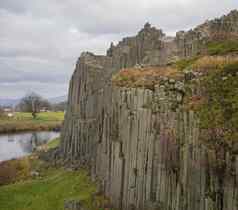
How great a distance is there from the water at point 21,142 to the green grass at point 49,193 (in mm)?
33018

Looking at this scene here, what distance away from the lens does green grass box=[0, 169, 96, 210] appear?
27375 millimetres

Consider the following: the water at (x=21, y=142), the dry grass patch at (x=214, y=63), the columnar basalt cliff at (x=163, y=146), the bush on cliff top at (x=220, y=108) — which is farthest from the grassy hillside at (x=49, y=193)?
the water at (x=21, y=142)

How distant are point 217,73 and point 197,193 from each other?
694 cm

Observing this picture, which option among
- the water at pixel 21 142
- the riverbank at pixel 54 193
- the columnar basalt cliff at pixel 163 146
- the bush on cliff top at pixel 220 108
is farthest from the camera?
the water at pixel 21 142

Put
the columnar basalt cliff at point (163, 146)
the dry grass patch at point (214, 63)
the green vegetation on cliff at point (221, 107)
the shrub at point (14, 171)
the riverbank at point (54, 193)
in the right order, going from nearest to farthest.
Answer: the columnar basalt cliff at point (163, 146)
the green vegetation on cliff at point (221, 107)
the dry grass patch at point (214, 63)
the riverbank at point (54, 193)
the shrub at point (14, 171)

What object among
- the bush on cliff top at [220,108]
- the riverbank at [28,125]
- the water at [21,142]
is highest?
the bush on cliff top at [220,108]

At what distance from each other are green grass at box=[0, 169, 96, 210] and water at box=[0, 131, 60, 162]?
1300 inches

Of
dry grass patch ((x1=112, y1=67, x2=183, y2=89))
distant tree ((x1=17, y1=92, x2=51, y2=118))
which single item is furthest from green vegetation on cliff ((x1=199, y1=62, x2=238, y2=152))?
distant tree ((x1=17, y1=92, x2=51, y2=118))

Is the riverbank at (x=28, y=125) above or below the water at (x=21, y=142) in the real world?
above

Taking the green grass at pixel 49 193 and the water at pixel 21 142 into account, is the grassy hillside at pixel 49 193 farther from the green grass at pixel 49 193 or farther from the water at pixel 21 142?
the water at pixel 21 142

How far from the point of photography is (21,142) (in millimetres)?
85875

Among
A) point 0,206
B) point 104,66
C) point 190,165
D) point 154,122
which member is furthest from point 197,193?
point 104,66

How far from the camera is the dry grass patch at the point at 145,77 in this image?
887 inches

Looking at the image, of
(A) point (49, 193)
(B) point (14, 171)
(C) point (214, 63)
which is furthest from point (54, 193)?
(B) point (14, 171)
